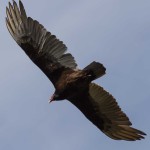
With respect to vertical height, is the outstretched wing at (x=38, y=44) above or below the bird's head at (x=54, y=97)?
above

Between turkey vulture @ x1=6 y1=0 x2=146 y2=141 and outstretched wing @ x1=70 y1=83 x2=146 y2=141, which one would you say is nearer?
turkey vulture @ x1=6 y1=0 x2=146 y2=141

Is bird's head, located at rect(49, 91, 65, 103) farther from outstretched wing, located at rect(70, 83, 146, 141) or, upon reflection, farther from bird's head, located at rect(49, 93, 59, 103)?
outstretched wing, located at rect(70, 83, 146, 141)

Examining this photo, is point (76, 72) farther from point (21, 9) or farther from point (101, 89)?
point (21, 9)

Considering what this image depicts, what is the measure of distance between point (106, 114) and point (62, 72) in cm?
161

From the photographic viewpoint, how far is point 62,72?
15.8 metres

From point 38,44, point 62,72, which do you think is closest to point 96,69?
point 62,72

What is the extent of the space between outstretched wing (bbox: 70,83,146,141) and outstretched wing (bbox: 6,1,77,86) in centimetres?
92

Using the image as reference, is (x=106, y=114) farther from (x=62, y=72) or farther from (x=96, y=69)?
(x=96, y=69)

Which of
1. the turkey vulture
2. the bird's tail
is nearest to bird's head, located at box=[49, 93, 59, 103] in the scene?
the turkey vulture

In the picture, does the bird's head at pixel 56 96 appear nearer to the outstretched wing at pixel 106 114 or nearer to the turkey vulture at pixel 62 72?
the turkey vulture at pixel 62 72

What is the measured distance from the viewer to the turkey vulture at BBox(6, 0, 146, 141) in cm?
1536

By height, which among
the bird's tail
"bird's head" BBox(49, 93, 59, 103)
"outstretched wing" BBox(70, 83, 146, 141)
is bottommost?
"bird's head" BBox(49, 93, 59, 103)

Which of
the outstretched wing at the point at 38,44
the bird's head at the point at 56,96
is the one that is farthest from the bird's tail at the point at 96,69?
the bird's head at the point at 56,96

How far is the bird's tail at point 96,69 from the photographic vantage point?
14.6 meters
